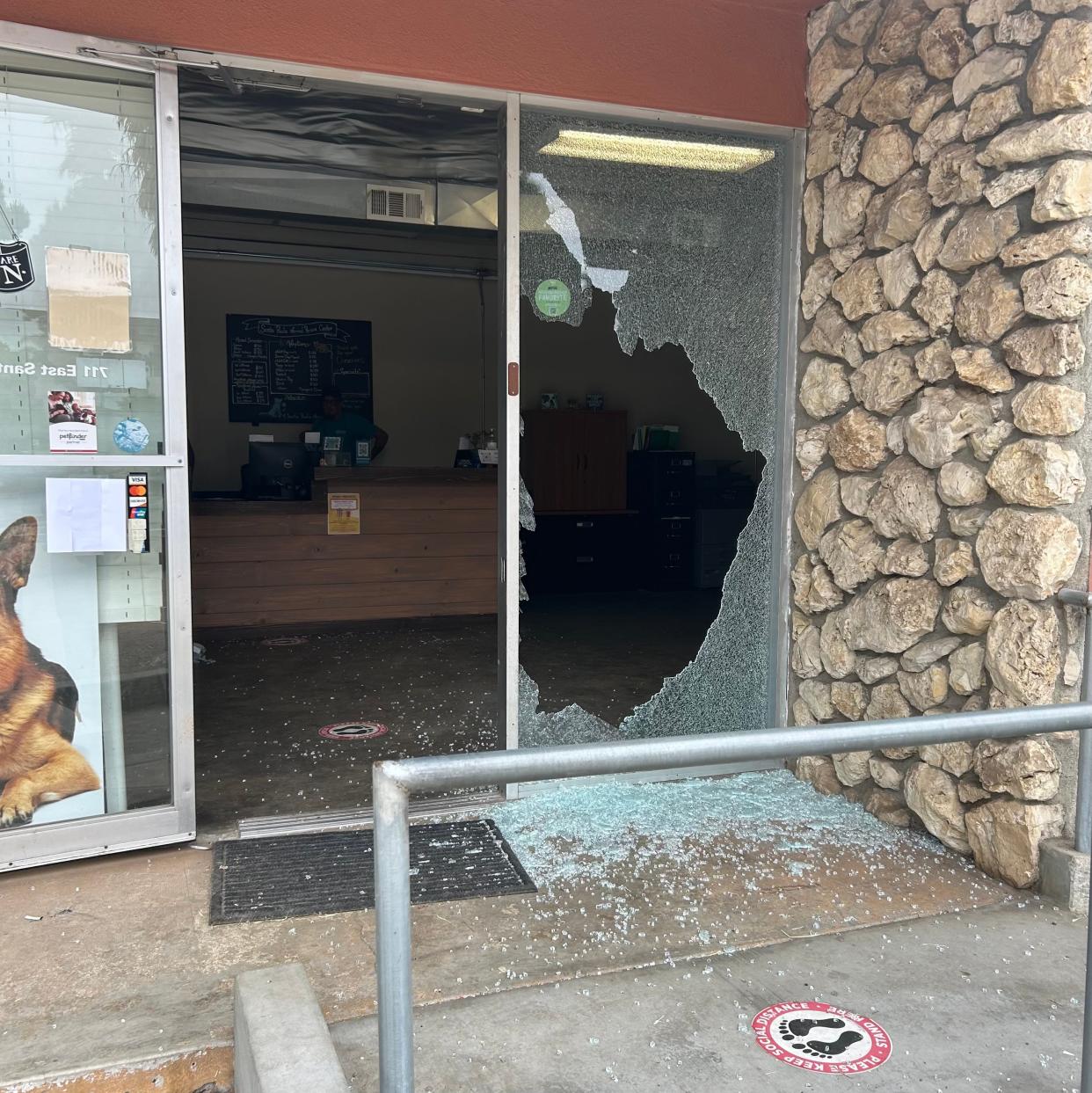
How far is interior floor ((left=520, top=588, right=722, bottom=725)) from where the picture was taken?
4.59 m

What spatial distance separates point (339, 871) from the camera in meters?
2.84

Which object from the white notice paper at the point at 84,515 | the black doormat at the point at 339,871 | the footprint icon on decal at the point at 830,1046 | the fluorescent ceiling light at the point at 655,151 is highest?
the fluorescent ceiling light at the point at 655,151

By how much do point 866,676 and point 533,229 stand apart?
187 cm

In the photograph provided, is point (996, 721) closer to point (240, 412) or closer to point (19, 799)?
point (19, 799)

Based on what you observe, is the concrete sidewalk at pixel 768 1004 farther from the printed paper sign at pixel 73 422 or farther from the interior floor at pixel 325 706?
the printed paper sign at pixel 73 422

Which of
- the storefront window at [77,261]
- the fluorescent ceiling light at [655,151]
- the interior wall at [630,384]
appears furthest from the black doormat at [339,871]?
the interior wall at [630,384]

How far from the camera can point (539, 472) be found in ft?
27.5

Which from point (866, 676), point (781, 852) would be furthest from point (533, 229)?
point (781, 852)

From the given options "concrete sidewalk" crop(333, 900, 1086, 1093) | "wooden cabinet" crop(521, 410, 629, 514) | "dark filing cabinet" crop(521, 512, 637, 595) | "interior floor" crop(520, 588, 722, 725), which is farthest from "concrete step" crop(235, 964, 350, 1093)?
"wooden cabinet" crop(521, 410, 629, 514)

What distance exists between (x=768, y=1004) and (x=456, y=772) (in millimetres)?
1362

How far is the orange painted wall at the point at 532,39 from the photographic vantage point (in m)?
2.79

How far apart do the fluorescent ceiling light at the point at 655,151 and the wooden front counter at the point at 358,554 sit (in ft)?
11.2

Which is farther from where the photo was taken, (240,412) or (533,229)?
(240,412)

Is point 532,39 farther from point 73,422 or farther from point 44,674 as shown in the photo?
point 44,674
